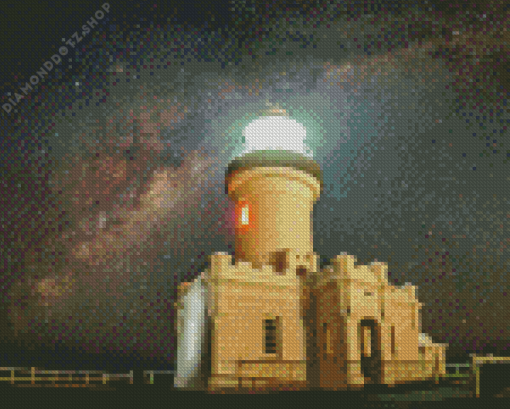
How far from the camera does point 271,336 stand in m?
22.3

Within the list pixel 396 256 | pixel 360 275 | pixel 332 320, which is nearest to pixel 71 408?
pixel 332 320

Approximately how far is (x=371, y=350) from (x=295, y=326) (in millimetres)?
3941

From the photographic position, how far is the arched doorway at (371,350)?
21406mm

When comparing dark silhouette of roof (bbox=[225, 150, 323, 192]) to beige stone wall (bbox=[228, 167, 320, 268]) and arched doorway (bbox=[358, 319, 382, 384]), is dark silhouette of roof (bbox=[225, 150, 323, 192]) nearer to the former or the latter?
beige stone wall (bbox=[228, 167, 320, 268])

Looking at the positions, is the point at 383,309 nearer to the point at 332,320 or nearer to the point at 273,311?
the point at 332,320

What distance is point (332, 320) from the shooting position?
21.4 metres

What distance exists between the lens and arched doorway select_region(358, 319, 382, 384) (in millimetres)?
21406

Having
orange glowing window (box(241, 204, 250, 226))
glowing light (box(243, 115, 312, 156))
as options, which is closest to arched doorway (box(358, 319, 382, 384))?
orange glowing window (box(241, 204, 250, 226))

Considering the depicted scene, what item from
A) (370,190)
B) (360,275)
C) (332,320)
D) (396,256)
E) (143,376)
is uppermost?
(370,190)

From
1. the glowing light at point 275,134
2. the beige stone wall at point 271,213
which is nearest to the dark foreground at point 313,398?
the beige stone wall at point 271,213

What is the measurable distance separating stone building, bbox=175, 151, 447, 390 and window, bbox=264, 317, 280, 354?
0.04 meters

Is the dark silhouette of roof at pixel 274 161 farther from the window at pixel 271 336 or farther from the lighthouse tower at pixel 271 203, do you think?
the window at pixel 271 336

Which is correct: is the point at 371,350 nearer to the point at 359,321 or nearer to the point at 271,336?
the point at 359,321

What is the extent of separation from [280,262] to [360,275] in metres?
4.78
